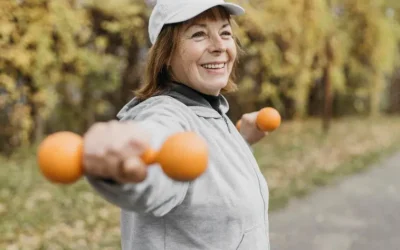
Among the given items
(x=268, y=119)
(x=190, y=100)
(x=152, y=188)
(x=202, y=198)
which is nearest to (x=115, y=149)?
(x=152, y=188)

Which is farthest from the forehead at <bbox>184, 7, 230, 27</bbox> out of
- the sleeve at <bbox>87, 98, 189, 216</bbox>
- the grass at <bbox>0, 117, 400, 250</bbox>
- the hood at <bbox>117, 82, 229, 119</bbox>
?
the grass at <bbox>0, 117, 400, 250</bbox>

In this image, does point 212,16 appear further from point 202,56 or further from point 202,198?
point 202,198

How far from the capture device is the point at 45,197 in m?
5.32

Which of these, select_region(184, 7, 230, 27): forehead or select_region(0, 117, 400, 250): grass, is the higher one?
select_region(184, 7, 230, 27): forehead

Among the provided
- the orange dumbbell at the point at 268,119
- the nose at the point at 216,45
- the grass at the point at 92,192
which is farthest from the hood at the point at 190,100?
the grass at the point at 92,192

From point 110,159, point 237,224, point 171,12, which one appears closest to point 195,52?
point 171,12

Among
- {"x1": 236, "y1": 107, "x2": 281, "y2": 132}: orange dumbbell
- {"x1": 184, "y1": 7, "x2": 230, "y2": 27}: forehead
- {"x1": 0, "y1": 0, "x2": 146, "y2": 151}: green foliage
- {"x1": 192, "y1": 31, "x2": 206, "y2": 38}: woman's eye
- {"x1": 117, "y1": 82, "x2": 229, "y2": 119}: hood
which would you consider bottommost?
{"x1": 0, "y1": 0, "x2": 146, "y2": 151}: green foliage

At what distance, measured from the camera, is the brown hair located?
1595 mm

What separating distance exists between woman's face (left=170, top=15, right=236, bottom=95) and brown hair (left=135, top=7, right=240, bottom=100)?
2 centimetres

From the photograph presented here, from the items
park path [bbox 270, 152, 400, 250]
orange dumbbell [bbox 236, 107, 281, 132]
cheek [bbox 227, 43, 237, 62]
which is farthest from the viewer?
park path [bbox 270, 152, 400, 250]

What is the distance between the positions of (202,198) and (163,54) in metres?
0.53

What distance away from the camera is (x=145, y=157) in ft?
3.18

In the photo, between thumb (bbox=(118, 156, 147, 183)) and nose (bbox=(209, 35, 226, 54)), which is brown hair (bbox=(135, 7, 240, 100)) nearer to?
nose (bbox=(209, 35, 226, 54))

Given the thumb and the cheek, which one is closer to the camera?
the thumb
